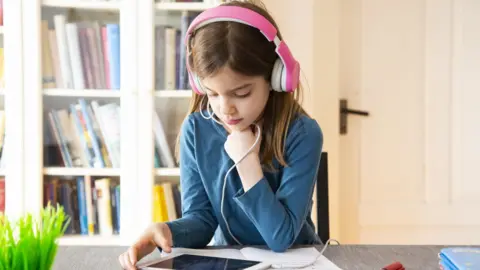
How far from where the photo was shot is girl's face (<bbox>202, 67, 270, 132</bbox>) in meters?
1.12

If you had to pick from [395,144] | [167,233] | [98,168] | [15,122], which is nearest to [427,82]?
[395,144]

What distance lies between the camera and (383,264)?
1033 mm

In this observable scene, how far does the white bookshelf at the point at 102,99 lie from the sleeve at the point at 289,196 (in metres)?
1.20

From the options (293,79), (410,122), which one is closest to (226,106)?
(293,79)

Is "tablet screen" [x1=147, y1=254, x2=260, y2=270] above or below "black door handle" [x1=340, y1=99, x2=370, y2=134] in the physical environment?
below

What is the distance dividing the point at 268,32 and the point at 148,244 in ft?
1.41

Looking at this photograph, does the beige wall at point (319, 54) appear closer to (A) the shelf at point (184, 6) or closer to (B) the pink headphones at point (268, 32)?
(A) the shelf at point (184, 6)

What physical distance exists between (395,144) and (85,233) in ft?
4.59

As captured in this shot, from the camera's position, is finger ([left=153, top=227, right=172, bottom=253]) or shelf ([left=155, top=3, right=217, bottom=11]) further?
shelf ([left=155, top=3, right=217, bottom=11])

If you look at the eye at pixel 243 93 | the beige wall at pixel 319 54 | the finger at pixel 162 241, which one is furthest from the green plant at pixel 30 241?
the beige wall at pixel 319 54

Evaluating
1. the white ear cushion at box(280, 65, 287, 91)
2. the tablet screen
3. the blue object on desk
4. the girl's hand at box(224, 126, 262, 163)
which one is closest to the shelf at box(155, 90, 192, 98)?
the girl's hand at box(224, 126, 262, 163)

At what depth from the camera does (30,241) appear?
760 millimetres

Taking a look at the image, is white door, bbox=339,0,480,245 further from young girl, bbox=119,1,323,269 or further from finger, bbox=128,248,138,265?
finger, bbox=128,248,138,265

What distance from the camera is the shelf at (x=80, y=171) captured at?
93.6 inches
